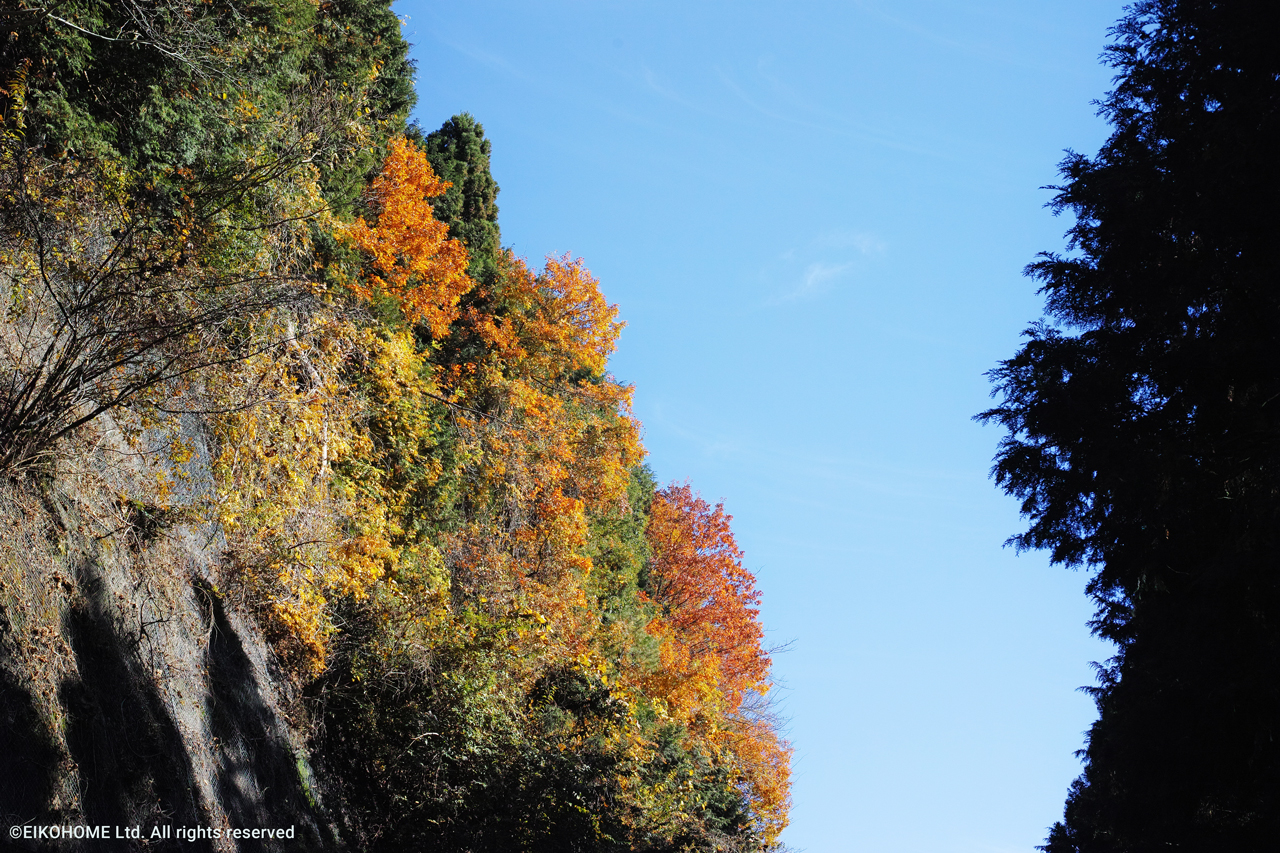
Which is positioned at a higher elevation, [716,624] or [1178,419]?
[716,624]

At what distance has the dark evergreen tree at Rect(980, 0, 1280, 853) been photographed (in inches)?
288

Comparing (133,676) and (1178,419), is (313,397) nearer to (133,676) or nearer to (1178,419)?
(133,676)

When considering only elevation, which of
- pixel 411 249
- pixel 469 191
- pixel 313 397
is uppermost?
pixel 469 191

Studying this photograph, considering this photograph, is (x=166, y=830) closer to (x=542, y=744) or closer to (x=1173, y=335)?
(x=542, y=744)

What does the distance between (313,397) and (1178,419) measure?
34.3 feet

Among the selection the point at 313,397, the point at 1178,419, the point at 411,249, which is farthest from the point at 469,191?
the point at 1178,419

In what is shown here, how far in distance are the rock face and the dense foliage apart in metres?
0.33

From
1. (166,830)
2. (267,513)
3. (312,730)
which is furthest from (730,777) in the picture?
(166,830)

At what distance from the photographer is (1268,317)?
747 centimetres

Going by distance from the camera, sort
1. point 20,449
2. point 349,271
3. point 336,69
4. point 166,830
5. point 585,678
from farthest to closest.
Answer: point 336,69 → point 349,271 → point 585,678 → point 166,830 → point 20,449

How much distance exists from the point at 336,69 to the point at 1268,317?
20388 mm

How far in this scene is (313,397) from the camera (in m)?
12.2

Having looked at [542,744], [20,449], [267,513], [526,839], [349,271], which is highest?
[349,271]

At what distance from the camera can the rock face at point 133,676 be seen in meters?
6.13
